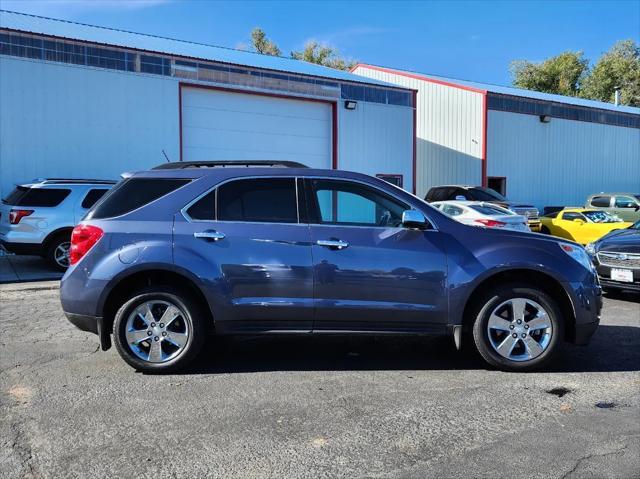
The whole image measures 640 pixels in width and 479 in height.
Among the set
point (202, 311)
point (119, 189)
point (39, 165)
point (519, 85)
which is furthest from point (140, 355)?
point (519, 85)

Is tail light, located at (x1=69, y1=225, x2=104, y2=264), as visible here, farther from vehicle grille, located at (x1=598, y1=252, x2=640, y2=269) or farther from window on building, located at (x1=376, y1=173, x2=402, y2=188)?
window on building, located at (x1=376, y1=173, x2=402, y2=188)

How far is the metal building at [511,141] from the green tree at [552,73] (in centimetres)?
2356

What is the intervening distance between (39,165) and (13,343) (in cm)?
965

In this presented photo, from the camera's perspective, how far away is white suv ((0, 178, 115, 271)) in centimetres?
1094

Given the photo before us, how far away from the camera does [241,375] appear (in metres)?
5.00

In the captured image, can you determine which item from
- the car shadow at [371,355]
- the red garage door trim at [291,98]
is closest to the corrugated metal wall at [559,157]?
the red garage door trim at [291,98]

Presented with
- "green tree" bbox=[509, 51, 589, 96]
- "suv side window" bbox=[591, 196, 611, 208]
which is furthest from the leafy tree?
"suv side window" bbox=[591, 196, 611, 208]

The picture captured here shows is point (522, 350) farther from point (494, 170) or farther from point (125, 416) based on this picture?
point (494, 170)

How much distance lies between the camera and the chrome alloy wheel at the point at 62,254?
11.4 m

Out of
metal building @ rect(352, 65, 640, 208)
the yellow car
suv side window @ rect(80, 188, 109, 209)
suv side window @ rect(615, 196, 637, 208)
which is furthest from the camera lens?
metal building @ rect(352, 65, 640, 208)

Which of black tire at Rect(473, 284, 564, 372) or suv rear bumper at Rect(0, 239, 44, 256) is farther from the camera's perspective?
suv rear bumper at Rect(0, 239, 44, 256)

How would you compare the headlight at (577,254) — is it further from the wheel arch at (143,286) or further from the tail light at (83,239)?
the tail light at (83,239)

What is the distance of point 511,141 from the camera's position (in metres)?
25.7

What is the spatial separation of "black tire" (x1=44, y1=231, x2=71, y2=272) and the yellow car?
Result: 12.3m
